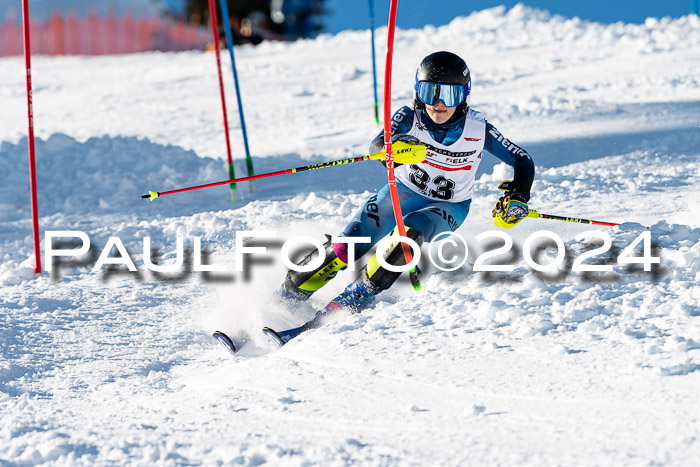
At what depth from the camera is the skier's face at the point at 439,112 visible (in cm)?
374

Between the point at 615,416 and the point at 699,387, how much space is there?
0.30 m

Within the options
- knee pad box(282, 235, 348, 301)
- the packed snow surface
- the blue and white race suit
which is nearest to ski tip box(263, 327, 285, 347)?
the packed snow surface

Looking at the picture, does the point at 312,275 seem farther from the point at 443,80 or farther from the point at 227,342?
the point at 443,80

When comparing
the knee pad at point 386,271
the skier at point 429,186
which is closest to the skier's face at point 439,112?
the skier at point 429,186

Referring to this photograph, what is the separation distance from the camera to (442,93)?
12.1ft

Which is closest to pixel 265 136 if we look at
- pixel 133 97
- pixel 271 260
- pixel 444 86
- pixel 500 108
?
pixel 500 108

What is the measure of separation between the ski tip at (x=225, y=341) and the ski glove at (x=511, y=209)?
140 cm

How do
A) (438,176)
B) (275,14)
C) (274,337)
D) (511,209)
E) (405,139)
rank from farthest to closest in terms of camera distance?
1. (275,14)
2. (438,176)
3. (511,209)
4. (405,139)
5. (274,337)

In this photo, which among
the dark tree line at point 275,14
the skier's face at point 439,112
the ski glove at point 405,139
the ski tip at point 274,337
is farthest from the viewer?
the dark tree line at point 275,14

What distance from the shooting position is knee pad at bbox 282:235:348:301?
149 inches

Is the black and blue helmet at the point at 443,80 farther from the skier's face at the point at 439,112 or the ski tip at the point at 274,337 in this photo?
the ski tip at the point at 274,337

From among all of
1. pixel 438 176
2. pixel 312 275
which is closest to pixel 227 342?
pixel 312 275

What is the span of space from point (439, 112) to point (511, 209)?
1.89 feet

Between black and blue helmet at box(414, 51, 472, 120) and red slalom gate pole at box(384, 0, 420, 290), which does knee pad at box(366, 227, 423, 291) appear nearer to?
red slalom gate pole at box(384, 0, 420, 290)
